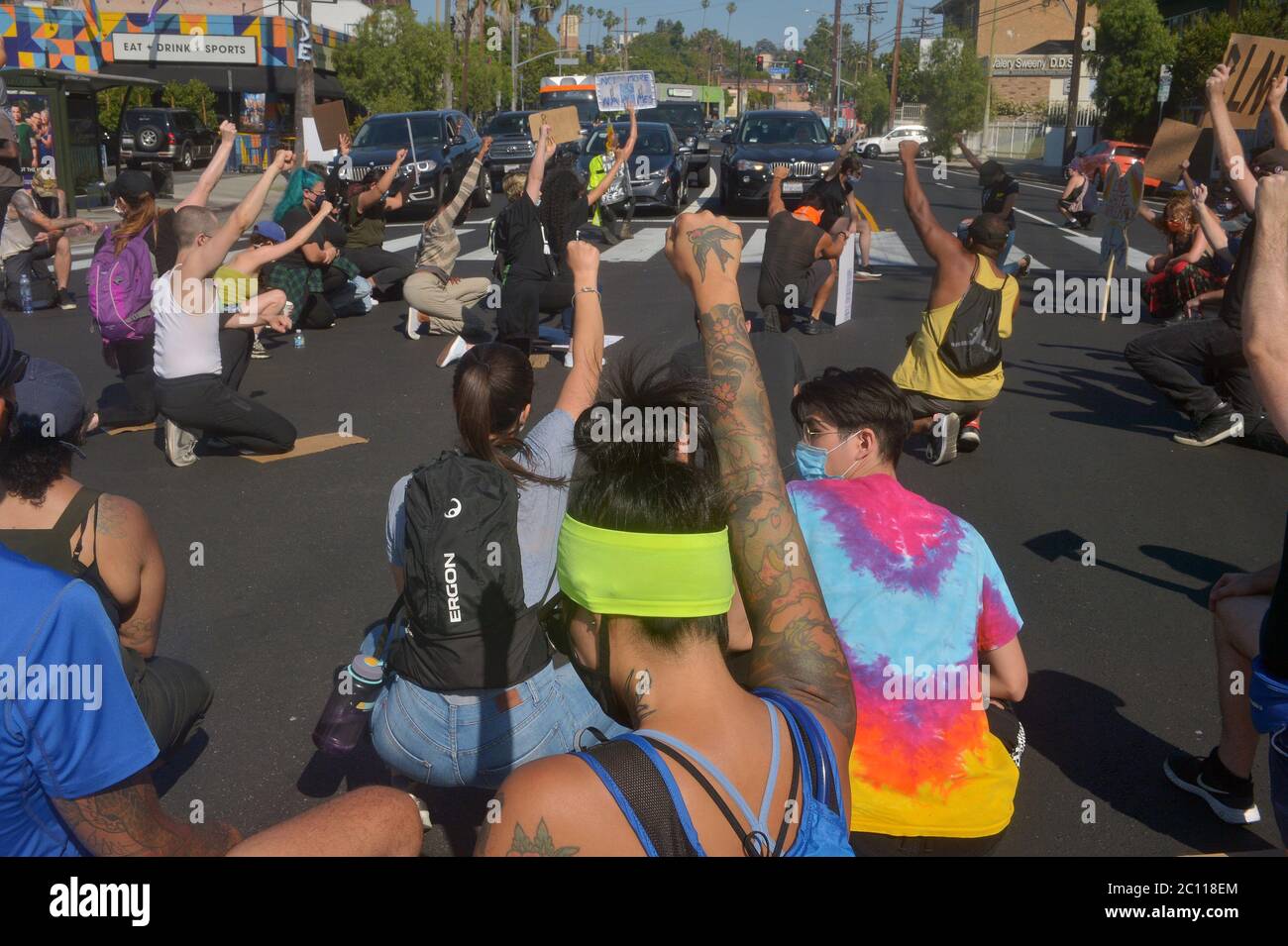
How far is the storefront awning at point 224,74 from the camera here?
44250 mm

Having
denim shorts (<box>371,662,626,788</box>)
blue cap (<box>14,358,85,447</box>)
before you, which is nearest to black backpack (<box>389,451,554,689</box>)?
denim shorts (<box>371,662,626,788</box>)

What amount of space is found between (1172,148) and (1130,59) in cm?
3790

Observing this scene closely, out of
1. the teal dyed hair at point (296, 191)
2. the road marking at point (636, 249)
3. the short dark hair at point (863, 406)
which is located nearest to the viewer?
the short dark hair at point (863, 406)

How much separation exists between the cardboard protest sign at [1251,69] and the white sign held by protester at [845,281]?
559 centimetres

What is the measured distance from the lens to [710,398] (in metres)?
2.20

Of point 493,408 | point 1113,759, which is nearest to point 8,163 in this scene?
point 493,408

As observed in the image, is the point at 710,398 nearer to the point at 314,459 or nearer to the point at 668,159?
the point at 314,459

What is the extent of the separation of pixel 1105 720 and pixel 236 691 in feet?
11.4

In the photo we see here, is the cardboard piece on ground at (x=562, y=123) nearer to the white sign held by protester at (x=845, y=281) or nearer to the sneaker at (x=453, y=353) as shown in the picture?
the sneaker at (x=453, y=353)

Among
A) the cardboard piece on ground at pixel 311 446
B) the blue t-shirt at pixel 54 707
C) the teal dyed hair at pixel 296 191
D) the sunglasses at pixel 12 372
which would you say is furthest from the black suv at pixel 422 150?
the blue t-shirt at pixel 54 707

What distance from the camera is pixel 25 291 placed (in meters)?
12.9

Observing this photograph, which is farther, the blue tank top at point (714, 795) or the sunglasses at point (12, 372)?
the sunglasses at point (12, 372)

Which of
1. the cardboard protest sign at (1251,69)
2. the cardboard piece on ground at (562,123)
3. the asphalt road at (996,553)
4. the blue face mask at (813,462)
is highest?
the cardboard protest sign at (1251,69)

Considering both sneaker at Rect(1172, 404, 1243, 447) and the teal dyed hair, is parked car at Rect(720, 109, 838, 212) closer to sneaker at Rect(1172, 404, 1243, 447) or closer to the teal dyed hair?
the teal dyed hair
